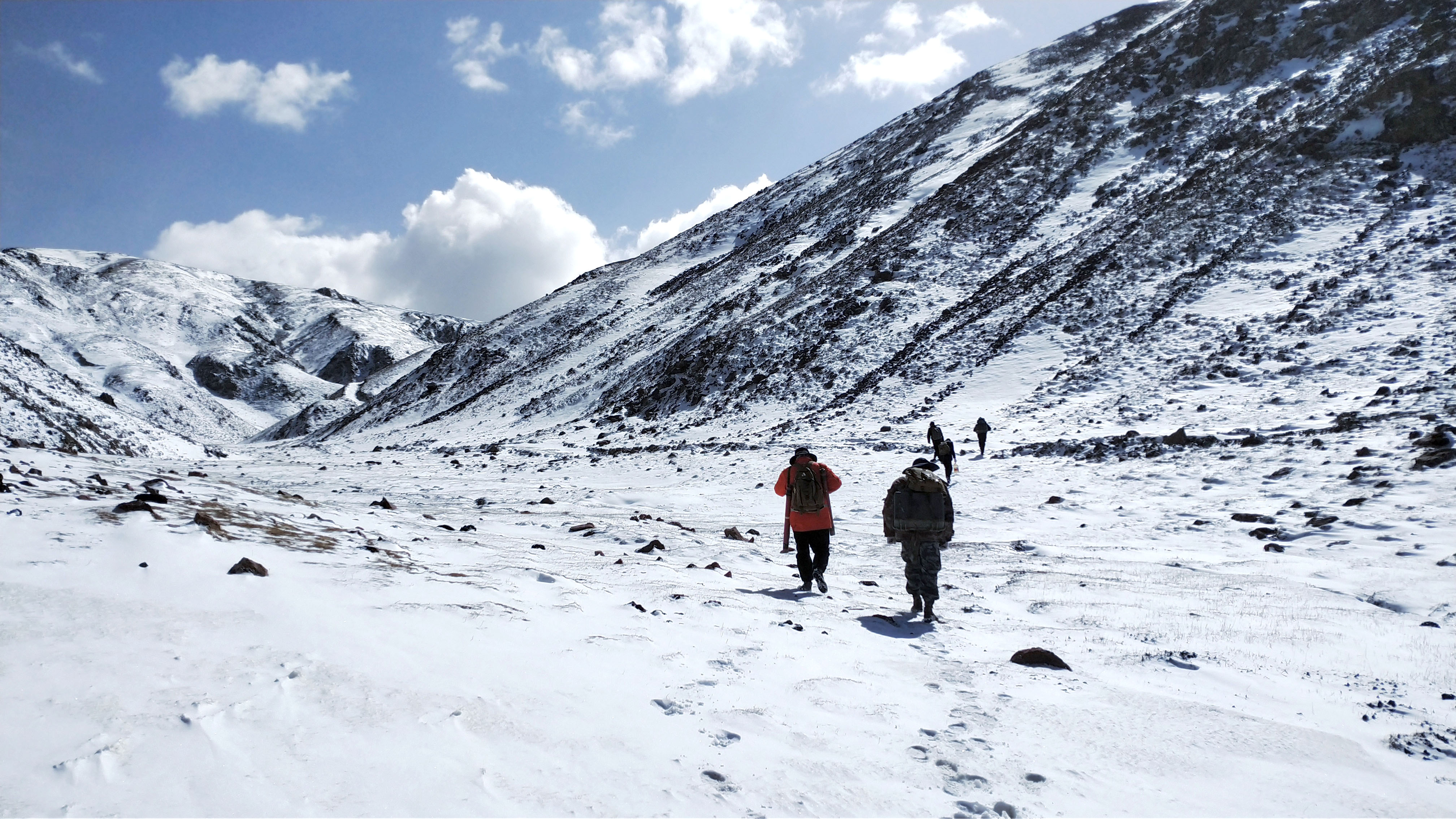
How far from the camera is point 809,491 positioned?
8.93 m

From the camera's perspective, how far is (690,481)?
21.7 meters

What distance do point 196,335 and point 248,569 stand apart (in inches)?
6619

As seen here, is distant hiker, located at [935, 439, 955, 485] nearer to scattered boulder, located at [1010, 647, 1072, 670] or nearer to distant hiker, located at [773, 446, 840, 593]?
distant hiker, located at [773, 446, 840, 593]

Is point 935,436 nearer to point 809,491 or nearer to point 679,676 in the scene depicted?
point 809,491

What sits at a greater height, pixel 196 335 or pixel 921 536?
pixel 196 335

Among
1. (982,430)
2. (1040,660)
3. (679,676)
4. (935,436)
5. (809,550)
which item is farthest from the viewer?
(982,430)

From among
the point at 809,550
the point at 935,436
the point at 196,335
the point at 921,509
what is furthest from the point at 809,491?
the point at 196,335

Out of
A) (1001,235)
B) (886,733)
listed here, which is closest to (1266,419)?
(886,733)

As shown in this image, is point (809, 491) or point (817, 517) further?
point (809, 491)

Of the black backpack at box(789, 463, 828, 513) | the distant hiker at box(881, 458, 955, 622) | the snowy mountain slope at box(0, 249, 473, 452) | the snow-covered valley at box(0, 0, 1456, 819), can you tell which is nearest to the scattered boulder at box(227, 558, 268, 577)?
the snow-covered valley at box(0, 0, 1456, 819)

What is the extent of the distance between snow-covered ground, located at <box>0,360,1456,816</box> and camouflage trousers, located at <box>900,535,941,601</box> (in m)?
0.37

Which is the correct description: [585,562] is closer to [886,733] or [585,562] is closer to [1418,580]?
[886,733]

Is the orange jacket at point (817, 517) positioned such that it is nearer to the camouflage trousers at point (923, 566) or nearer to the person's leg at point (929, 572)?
the camouflage trousers at point (923, 566)

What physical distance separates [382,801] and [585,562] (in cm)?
620
